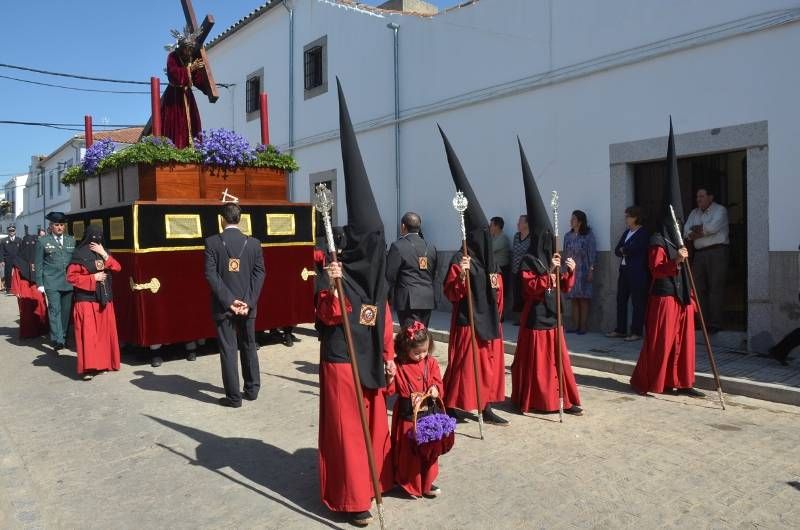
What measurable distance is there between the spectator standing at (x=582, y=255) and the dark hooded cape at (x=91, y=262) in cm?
627

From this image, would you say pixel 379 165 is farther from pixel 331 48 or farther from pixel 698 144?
pixel 698 144

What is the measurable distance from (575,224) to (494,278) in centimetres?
425

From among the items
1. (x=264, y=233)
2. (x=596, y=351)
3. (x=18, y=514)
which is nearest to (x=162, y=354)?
(x=264, y=233)

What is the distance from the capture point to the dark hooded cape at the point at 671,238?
6.44 meters

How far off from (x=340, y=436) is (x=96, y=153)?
727 cm

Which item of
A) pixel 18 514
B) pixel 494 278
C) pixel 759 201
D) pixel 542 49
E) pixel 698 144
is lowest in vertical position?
pixel 18 514

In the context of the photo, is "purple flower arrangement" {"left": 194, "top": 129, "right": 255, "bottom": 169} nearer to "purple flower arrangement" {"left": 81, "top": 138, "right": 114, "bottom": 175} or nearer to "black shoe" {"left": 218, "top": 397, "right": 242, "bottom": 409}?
"purple flower arrangement" {"left": 81, "top": 138, "right": 114, "bottom": 175}

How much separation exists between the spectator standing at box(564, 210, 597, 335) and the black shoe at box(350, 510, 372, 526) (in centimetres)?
644

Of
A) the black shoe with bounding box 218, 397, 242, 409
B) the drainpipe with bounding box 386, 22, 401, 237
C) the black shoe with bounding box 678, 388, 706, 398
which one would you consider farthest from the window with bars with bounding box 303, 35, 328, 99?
the black shoe with bounding box 678, 388, 706, 398

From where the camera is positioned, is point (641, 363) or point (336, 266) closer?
point (336, 266)

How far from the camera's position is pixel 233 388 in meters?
6.35

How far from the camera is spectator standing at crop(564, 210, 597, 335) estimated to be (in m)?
9.49

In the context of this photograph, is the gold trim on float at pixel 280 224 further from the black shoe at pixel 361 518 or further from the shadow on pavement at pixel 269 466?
the black shoe at pixel 361 518

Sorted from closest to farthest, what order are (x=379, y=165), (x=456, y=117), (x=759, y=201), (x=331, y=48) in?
(x=759, y=201)
(x=456, y=117)
(x=379, y=165)
(x=331, y=48)
